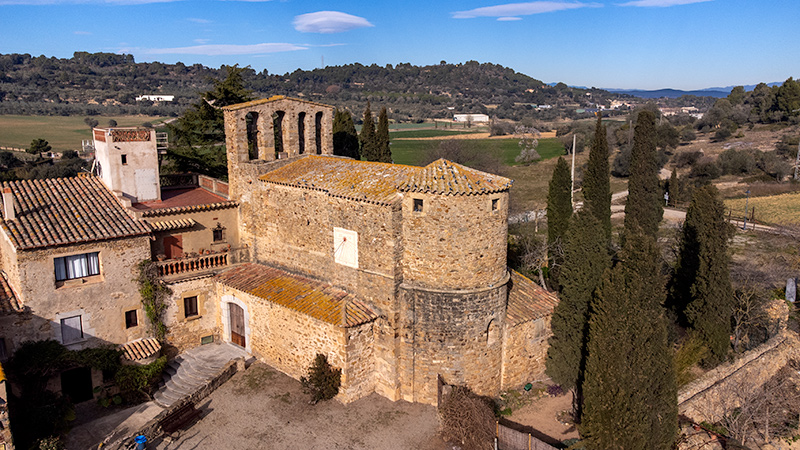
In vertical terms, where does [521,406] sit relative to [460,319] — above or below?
below

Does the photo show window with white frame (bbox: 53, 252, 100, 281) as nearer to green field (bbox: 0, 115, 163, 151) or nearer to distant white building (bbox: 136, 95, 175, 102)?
green field (bbox: 0, 115, 163, 151)

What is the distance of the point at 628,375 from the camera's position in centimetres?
1394

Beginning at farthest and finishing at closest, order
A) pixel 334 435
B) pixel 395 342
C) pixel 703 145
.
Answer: pixel 703 145 < pixel 395 342 < pixel 334 435

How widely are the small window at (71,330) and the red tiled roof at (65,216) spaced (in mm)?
2817

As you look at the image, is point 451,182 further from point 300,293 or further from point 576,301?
point 300,293

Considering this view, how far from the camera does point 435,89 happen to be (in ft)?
556

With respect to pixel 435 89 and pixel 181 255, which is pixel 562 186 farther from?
pixel 435 89

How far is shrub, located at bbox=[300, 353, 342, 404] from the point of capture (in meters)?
18.0

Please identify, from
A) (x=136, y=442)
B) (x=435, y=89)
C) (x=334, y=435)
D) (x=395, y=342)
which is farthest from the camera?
(x=435, y=89)

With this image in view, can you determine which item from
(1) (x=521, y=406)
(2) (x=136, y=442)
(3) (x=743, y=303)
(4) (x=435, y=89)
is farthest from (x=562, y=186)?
(4) (x=435, y=89)

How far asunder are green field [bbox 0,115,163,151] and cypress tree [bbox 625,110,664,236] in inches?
2258

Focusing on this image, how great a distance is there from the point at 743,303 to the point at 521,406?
11.4 metres

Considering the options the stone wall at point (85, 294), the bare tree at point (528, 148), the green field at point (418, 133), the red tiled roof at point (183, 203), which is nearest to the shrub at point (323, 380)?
the stone wall at point (85, 294)

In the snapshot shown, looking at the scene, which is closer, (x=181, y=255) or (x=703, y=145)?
(x=181, y=255)
